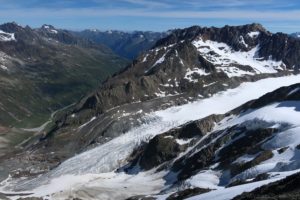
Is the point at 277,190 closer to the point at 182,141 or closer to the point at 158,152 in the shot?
the point at 158,152

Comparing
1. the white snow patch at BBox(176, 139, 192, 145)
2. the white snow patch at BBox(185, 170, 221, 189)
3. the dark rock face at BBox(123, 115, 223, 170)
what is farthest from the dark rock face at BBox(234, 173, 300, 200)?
the white snow patch at BBox(176, 139, 192, 145)

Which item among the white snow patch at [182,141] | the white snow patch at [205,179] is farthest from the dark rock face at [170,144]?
the white snow patch at [205,179]

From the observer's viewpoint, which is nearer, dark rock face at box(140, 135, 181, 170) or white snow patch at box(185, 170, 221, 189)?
white snow patch at box(185, 170, 221, 189)

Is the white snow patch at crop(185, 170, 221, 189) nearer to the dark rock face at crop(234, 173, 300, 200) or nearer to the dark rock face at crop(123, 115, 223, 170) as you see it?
the dark rock face at crop(123, 115, 223, 170)

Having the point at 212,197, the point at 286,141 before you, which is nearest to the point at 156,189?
the point at 286,141

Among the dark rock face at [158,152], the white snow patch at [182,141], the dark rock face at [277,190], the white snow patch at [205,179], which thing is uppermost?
the dark rock face at [277,190]

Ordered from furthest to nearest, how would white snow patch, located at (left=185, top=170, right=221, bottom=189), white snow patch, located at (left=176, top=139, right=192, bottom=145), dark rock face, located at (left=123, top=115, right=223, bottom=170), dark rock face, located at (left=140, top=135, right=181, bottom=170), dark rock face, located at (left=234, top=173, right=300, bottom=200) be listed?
white snow patch, located at (left=176, top=139, right=192, bottom=145) → dark rock face, located at (left=123, top=115, right=223, bottom=170) → dark rock face, located at (left=140, top=135, right=181, bottom=170) → white snow patch, located at (left=185, top=170, right=221, bottom=189) → dark rock face, located at (left=234, top=173, right=300, bottom=200)

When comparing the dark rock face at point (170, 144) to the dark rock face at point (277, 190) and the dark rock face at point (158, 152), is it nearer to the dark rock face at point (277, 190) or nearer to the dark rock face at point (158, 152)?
the dark rock face at point (158, 152)

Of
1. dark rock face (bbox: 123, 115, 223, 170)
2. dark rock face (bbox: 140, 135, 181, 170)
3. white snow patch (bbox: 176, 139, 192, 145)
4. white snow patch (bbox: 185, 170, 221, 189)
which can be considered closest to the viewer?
white snow patch (bbox: 185, 170, 221, 189)

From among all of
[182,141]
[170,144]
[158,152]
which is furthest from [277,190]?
[182,141]

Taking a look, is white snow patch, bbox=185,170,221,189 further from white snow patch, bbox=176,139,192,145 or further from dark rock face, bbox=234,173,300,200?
dark rock face, bbox=234,173,300,200

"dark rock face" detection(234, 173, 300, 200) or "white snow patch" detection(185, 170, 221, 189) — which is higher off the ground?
"dark rock face" detection(234, 173, 300, 200)

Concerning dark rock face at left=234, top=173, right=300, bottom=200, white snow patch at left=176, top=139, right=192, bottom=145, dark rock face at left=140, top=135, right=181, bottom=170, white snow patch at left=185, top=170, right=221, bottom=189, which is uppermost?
dark rock face at left=234, top=173, right=300, bottom=200
